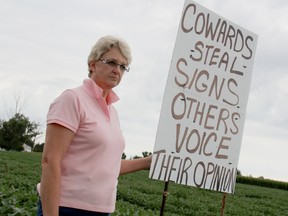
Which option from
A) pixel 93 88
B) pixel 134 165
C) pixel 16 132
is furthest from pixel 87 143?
pixel 16 132

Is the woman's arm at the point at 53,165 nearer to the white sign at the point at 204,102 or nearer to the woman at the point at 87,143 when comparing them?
the woman at the point at 87,143

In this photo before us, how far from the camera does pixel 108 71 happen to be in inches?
105

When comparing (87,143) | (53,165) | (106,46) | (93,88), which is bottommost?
(53,165)

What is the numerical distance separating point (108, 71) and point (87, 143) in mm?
375

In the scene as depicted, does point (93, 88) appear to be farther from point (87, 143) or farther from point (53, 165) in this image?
point (53, 165)

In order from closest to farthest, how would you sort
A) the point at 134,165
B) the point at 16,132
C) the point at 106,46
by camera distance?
the point at 106,46
the point at 134,165
the point at 16,132

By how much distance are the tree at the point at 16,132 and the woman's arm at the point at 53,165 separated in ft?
152

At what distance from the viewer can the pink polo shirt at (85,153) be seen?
8.17 feet

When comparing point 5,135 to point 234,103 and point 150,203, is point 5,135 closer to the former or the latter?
point 150,203

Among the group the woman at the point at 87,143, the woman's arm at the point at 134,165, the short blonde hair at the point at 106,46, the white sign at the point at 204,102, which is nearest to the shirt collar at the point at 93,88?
the woman at the point at 87,143

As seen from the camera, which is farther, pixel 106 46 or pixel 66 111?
pixel 106 46

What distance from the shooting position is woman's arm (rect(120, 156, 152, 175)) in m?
3.16

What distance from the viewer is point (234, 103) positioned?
4000 millimetres

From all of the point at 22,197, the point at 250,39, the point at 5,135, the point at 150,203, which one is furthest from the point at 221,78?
the point at 5,135
